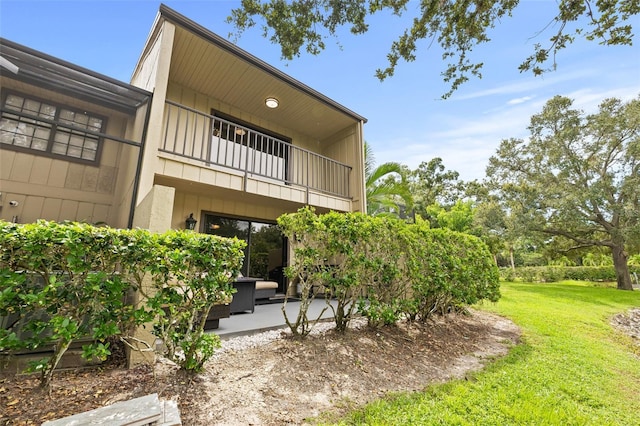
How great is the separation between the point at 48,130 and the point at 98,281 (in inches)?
191

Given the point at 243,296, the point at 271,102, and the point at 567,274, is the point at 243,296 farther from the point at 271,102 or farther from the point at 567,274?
the point at 567,274

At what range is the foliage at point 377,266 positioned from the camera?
368 centimetres

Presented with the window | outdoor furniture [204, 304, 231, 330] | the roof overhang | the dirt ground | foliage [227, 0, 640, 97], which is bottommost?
the dirt ground

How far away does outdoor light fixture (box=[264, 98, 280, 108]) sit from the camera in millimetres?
7043

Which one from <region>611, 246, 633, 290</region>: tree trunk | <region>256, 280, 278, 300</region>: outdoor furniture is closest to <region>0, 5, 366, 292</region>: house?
<region>256, 280, 278, 300</region>: outdoor furniture

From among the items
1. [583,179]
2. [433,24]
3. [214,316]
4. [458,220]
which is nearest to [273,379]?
[214,316]

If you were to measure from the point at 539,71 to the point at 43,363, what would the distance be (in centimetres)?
668

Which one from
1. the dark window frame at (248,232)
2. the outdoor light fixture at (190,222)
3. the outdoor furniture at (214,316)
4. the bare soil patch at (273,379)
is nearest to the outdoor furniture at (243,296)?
the outdoor furniture at (214,316)

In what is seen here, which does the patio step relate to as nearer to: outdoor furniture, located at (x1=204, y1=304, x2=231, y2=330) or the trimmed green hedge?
outdoor furniture, located at (x1=204, y1=304, x2=231, y2=330)

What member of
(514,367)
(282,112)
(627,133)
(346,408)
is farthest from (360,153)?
(627,133)

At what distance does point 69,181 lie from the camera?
5156 millimetres

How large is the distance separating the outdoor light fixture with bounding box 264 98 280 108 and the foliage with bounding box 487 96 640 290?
1670 centimetres

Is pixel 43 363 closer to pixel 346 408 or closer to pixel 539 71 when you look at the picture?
pixel 346 408

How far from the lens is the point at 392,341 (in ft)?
13.5
